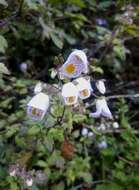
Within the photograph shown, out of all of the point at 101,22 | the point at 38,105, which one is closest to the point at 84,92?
the point at 38,105

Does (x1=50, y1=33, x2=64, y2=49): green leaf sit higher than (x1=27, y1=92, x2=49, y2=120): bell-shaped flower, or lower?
lower

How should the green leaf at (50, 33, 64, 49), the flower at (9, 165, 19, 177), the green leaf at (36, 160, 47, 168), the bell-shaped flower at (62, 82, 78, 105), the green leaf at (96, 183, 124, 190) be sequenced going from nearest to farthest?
the bell-shaped flower at (62, 82, 78, 105) → the flower at (9, 165, 19, 177) → the green leaf at (36, 160, 47, 168) → the green leaf at (96, 183, 124, 190) → the green leaf at (50, 33, 64, 49)

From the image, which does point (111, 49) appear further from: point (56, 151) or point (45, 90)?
point (45, 90)

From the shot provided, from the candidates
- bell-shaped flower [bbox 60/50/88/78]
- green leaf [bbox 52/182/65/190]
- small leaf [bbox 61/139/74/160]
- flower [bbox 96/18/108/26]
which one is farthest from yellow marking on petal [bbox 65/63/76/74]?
flower [bbox 96/18/108/26]

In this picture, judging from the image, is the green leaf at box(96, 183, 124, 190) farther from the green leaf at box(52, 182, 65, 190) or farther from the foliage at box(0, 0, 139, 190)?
the green leaf at box(52, 182, 65, 190)

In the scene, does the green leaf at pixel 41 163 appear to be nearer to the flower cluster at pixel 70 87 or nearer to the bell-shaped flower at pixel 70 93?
the flower cluster at pixel 70 87

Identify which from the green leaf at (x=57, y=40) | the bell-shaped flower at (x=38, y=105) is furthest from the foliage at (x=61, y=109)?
the bell-shaped flower at (x=38, y=105)
